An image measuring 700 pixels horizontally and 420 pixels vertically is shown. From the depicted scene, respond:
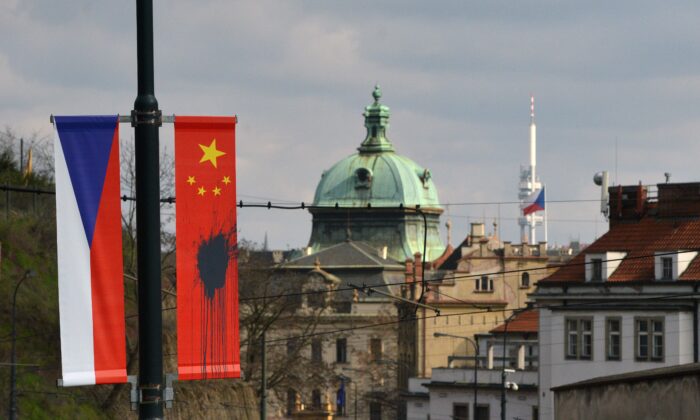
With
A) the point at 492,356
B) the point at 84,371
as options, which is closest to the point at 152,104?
the point at 84,371

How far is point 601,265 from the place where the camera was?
69.3 m

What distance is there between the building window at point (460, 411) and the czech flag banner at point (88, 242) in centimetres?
7712

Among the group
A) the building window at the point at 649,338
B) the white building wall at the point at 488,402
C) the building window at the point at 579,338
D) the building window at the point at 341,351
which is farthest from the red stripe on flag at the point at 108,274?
the building window at the point at 341,351

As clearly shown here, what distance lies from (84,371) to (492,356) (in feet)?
277

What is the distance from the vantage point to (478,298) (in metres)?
130

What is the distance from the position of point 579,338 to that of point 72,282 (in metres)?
51.7

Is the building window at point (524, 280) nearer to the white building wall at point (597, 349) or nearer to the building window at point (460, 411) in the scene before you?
the building window at point (460, 411)

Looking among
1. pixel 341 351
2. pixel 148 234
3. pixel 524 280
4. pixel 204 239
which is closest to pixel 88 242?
pixel 204 239

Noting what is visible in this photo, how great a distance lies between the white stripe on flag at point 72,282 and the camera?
705 inches

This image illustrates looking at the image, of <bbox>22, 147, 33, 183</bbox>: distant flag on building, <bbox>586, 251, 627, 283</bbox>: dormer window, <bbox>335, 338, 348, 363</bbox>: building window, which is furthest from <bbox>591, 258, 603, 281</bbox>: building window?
<bbox>335, 338, 348, 363</bbox>: building window

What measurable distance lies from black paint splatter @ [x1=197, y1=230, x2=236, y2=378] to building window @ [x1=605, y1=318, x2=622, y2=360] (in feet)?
161

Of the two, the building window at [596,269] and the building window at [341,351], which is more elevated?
the building window at [596,269]

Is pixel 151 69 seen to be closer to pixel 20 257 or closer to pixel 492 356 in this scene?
pixel 20 257

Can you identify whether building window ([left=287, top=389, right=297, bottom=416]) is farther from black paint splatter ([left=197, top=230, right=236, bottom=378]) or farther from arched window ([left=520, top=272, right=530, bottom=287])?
black paint splatter ([left=197, top=230, right=236, bottom=378])
